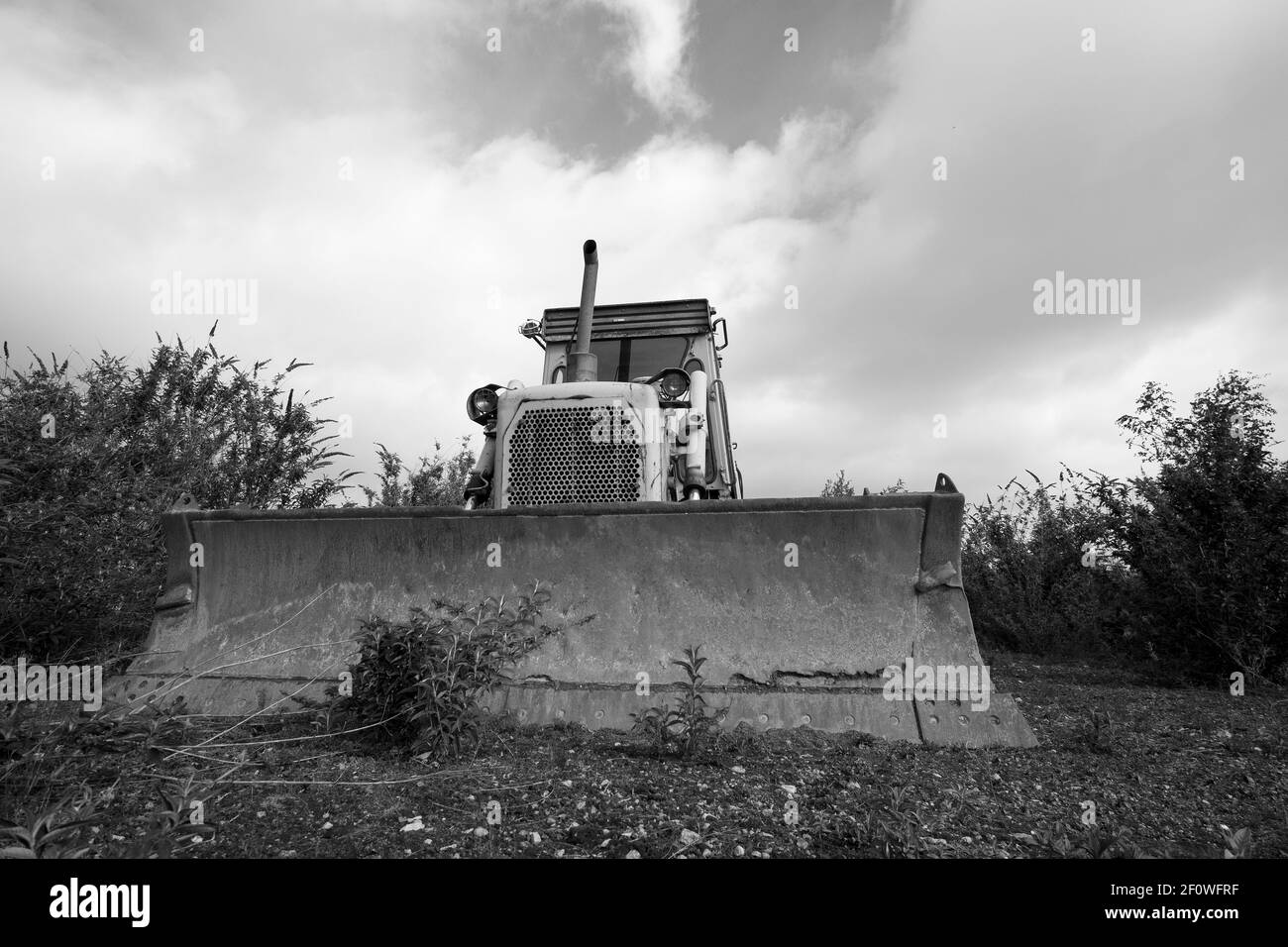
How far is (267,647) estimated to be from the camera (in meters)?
3.69

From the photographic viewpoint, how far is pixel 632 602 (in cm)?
360

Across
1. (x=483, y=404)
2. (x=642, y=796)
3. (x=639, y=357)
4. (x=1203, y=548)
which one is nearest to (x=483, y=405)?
(x=483, y=404)

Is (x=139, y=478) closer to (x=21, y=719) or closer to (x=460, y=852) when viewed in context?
(x=21, y=719)

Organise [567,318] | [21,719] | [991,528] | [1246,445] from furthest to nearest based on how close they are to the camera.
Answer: [991,528] < [567,318] < [1246,445] < [21,719]

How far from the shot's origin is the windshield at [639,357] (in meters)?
6.50

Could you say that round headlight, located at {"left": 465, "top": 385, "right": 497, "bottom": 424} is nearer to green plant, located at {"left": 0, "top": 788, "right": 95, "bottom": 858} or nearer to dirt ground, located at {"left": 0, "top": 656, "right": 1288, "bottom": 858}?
dirt ground, located at {"left": 0, "top": 656, "right": 1288, "bottom": 858}

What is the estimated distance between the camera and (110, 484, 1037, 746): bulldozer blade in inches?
129

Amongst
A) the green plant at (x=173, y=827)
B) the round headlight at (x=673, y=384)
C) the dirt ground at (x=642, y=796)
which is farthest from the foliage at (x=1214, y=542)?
the green plant at (x=173, y=827)

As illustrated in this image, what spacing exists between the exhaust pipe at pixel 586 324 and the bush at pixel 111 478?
3.09 m

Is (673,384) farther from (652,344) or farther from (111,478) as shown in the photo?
(111,478)

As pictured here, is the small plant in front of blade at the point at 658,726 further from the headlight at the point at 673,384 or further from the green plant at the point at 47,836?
the headlight at the point at 673,384

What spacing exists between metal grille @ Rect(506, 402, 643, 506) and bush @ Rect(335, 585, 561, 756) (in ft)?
4.11
